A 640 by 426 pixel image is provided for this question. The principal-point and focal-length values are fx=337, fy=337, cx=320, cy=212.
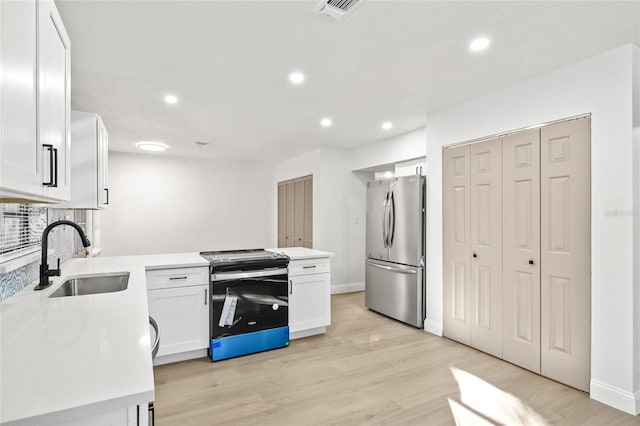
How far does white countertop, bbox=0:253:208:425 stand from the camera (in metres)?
0.72

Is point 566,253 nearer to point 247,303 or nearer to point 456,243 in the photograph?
point 456,243

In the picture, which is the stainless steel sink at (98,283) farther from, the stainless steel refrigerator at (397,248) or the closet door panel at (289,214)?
the closet door panel at (289,214)

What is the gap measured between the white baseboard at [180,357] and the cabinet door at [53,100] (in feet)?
6.44

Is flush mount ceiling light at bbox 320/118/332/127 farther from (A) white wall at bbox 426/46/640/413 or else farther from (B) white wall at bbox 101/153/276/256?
(B) white wall at bbox 101/153/276/256

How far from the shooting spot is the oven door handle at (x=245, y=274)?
3061 millimetres

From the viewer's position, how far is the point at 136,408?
847 mm


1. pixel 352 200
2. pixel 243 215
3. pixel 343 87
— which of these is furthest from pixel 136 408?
pixel 243 215

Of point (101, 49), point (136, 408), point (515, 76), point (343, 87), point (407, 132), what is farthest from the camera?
point (407, 132)

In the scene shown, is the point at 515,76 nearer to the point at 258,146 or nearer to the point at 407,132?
the point at 407,132

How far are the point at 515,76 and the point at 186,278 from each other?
332 cm

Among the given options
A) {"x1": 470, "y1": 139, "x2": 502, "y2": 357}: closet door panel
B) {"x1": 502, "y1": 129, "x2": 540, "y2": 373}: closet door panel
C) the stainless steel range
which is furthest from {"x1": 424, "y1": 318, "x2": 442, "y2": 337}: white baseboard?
the stainless steel range

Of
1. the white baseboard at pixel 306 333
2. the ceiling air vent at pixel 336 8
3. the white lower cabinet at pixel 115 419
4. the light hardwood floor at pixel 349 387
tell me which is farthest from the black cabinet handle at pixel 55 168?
the white baseboard at pixel 306 333

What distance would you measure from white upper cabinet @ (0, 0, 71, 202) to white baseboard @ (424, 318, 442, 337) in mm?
3576

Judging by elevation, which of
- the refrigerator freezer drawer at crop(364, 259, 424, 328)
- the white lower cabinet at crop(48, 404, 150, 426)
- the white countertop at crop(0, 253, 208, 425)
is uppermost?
the white countertop at crop(0, 253, 208, 425)
